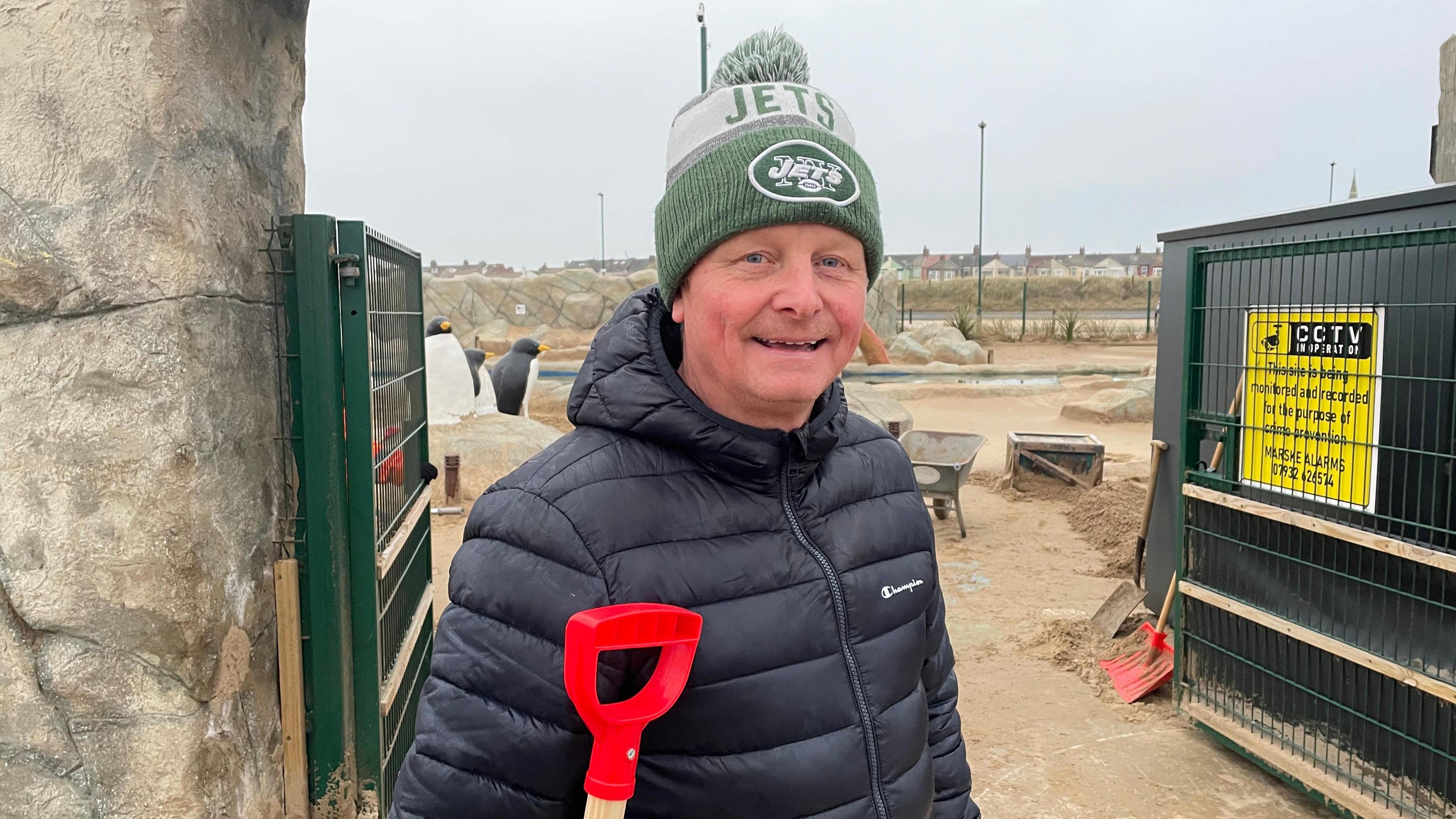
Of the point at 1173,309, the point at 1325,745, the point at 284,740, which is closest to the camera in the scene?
the point at 284,740

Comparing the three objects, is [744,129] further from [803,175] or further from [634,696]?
[634,696]

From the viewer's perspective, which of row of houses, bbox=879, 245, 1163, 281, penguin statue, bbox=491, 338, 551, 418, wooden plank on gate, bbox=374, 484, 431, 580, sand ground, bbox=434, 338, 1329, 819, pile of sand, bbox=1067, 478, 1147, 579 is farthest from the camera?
row of houses, bbox=879, 245, 1163, 281

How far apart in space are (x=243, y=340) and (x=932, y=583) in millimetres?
1814

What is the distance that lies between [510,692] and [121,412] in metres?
1.56

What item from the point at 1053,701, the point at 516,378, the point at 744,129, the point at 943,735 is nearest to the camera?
the point at 744,129

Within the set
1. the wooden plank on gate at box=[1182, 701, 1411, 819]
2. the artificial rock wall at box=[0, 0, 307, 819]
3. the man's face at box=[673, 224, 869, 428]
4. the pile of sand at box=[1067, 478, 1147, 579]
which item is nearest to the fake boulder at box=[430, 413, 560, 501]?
the pile of sand at box=[1067, 478, 1147, 579]

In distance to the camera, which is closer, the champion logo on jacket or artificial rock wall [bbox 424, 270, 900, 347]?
the champion logo on jacket

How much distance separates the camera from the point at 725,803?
4.16 feet

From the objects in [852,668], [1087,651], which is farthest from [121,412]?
[1087,651]

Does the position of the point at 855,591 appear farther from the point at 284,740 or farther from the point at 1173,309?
the point at 1173,309

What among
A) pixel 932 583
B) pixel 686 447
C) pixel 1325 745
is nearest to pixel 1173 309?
pixel 1325 745

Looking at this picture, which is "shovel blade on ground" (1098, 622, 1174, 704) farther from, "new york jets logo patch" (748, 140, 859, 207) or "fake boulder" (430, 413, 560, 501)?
"fake boulder" (430, 413, 560, 501)

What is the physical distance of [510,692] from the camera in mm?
1191

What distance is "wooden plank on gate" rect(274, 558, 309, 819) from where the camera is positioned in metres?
2.64
